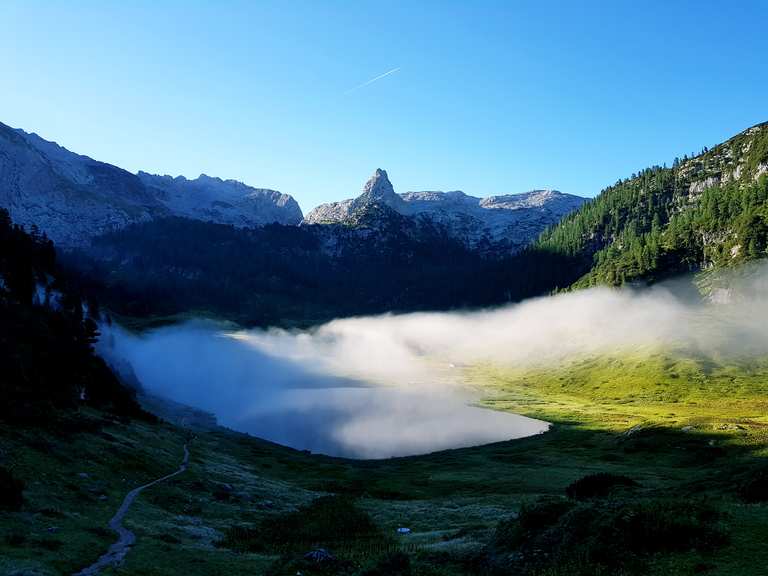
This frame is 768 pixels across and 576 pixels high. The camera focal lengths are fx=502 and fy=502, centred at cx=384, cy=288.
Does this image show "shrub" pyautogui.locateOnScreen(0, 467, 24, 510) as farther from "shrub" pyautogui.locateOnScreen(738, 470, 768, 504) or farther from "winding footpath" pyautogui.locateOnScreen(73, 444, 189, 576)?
"shrub" pyautogui.locateOnScreen(738, 470, 768, 504)

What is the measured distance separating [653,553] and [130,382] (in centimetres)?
19535

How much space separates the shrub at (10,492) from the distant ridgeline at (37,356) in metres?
23.2

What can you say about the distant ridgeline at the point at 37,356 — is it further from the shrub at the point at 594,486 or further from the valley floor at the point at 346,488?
the shrub at the point at 594,486

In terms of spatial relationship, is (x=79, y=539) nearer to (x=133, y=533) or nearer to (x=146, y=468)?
(x=133, y=533)

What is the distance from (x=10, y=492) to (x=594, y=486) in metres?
49.6

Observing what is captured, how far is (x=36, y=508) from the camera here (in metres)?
37.3

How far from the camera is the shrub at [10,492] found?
3531 cm

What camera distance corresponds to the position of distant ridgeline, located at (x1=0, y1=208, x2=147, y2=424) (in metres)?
66.8

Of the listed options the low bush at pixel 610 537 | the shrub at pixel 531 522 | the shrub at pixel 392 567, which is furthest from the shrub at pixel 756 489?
the shrub at pixel 392 567

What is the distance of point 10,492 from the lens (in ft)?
119

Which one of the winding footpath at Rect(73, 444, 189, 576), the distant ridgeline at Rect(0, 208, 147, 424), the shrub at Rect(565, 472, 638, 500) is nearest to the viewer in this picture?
the winding footpath at Rect(73, 444, 189, 576)

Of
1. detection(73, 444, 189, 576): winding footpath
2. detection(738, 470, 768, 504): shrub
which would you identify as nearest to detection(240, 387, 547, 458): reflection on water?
detection(73, 444, 189, 576): winding footpath

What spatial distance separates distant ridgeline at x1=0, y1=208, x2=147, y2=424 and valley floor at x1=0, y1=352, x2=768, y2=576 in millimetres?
5728

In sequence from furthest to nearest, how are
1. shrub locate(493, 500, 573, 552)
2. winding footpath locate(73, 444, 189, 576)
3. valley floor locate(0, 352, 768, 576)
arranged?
valley floor locate(0, 352, 768, 576) → shrub locate(493, 500, 573, 552) → winding footpath locate(73, 444, 189, 576)
